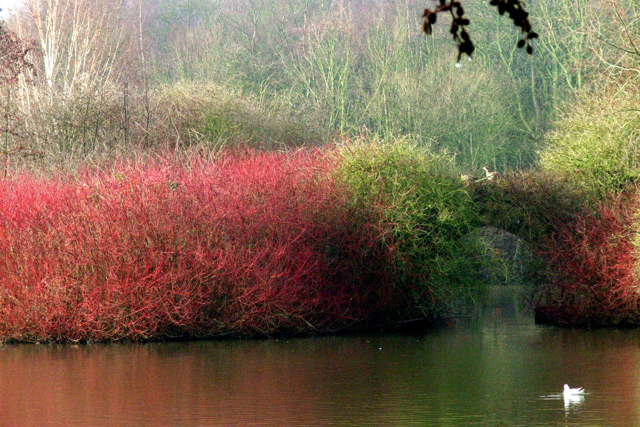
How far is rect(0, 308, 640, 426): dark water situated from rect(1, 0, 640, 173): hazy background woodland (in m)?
7.81

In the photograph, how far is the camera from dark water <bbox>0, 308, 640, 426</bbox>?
34.9 ft

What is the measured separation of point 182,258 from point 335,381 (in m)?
5.35

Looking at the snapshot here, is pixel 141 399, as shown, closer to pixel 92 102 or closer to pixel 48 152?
pixel 48 152

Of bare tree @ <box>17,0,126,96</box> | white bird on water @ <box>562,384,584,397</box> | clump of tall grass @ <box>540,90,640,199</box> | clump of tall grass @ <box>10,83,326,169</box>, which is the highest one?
bare tree @ <box>17,0,126,96</box>

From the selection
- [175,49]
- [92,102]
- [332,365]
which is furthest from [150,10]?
[332,365]

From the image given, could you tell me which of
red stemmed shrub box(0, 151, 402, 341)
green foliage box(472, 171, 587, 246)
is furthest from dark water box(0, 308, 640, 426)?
green foliage box(472, 171, 587, 246)

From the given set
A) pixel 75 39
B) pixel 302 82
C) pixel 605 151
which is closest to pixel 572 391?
pixel 605 151

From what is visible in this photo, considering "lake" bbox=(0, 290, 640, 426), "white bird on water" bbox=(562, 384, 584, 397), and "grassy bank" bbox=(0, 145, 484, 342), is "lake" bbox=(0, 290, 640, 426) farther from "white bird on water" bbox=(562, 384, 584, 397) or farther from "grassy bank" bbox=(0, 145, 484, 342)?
"grassy bank" bbox=(0, 145, 484, 342)

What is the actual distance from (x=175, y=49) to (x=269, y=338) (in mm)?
26041

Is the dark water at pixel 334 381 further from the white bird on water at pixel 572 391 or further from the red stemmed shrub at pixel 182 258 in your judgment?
the red stemmed shrub at pixel 182 258

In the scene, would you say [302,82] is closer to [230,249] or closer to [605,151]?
[605,151]

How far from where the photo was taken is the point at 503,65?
36.2m

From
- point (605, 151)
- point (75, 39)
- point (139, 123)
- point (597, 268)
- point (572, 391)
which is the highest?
point (75, 39)

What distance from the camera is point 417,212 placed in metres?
19.8
